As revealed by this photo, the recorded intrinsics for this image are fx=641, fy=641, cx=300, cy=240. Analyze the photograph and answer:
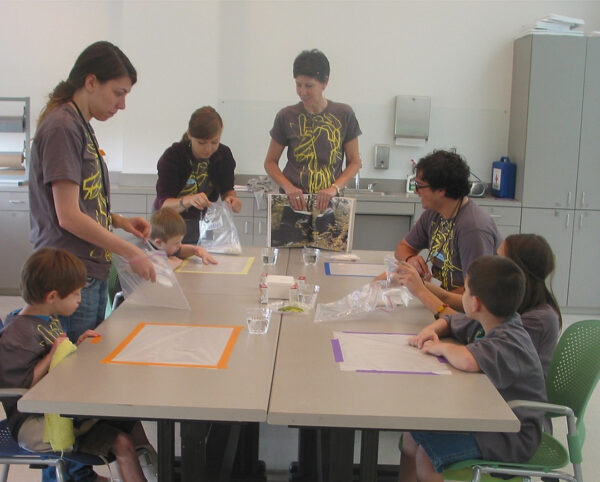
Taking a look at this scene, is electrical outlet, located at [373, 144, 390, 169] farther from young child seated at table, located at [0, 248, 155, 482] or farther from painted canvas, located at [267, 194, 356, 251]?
young child seated at table, located at [0, 248, 155, 482]

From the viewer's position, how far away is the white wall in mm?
5344

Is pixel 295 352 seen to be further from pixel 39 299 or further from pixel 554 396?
pixel 554 396

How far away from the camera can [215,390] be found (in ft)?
4.86

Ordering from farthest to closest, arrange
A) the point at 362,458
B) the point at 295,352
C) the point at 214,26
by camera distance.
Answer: the point at 214,26 < the point at 295,352 < the point at 362,458

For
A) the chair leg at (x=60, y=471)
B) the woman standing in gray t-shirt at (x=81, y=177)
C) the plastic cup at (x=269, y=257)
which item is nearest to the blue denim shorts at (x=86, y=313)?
the woman standing in gray t-shirt at (x=81, y=177)

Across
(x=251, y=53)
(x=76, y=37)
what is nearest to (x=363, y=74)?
(x=251, y=53)

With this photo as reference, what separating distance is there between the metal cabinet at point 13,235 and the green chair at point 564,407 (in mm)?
4080

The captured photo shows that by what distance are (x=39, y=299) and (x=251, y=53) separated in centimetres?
404

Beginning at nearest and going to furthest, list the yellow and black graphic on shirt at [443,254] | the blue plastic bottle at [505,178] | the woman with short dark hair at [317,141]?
the yellow and black graphic on shirt at [443,254]
the woman with short dark hair at [317,141]
the blue plastic bottle at [505,178]

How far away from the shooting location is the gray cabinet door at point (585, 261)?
16.7 feet

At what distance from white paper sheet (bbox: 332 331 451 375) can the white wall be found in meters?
3.79

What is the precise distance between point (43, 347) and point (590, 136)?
4556 mm

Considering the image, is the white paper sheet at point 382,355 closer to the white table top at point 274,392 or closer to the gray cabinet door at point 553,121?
the white table top at point 274,392

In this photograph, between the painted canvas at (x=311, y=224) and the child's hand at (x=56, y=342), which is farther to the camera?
the painted canvas at (x=311, y=224)
